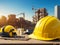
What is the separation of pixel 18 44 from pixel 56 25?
1.41 meters

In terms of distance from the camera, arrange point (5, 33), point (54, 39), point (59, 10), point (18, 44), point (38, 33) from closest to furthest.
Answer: point (18, 44), point (54, 39), point (38, 33), point (5, 33), point (59, 10)

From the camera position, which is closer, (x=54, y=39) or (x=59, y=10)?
(x=54, y=39)

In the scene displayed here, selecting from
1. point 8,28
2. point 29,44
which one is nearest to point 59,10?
point 8,28

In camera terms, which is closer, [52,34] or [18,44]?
[18,44]

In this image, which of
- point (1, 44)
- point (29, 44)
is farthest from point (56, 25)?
point (1, 44)

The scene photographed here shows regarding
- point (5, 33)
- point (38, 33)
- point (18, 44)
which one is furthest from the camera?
point (5, 33)

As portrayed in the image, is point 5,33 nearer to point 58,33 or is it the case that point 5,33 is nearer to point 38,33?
point 38,33

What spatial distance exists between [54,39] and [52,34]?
0.52 feet

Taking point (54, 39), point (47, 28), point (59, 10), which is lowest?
point (54, 39)

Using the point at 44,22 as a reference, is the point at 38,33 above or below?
below

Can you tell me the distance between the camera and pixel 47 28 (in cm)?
401

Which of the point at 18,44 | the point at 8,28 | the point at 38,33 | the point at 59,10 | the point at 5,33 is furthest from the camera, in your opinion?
the point at 59,10

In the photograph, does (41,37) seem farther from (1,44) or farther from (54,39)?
(1,44)

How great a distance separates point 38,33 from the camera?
423cm
